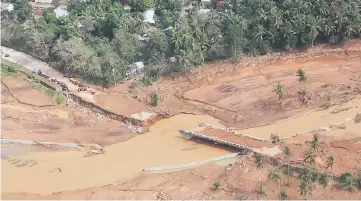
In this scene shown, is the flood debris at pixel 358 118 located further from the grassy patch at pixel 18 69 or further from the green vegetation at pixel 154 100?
the grassy patch at pixel 18 69

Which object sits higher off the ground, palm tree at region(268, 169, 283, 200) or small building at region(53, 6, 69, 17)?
small building at region(53, 6, 69, 17)

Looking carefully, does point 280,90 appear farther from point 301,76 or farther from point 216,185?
point 216,185

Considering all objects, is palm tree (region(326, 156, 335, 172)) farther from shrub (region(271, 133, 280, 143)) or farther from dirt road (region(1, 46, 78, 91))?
dirt road (region(1, 46, 78, 91))

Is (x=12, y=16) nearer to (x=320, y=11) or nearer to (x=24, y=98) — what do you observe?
(x=24, y=98)

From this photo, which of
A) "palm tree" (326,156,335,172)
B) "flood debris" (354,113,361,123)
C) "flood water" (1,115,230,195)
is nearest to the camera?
"palm tree" (326,156,335,172)

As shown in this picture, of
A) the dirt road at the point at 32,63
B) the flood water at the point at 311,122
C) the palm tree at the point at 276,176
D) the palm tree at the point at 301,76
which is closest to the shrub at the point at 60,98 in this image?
the dirt road at the point at 32,63

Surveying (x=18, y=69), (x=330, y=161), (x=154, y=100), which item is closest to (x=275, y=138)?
(x=330, y=161)

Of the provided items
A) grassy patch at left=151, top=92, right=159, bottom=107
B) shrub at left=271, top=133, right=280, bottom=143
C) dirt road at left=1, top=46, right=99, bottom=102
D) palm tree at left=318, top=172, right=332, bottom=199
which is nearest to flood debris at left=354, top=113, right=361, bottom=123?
shrub at left=271, top=133, right=280, bottom=143
